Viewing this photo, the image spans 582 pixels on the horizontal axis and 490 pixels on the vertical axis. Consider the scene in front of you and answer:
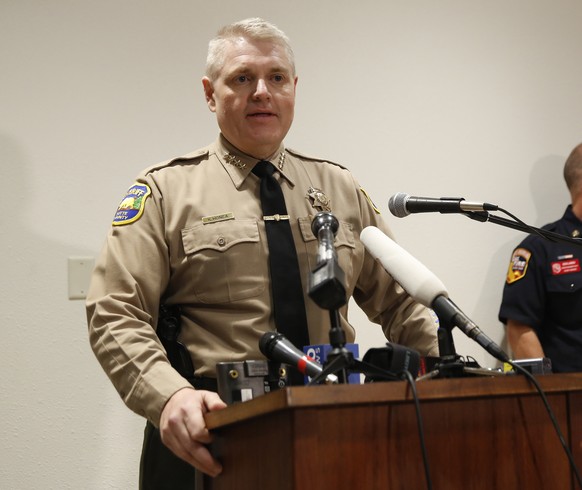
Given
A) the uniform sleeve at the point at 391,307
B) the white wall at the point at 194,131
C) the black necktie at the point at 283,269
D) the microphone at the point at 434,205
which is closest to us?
the microphone at the point at 434,205

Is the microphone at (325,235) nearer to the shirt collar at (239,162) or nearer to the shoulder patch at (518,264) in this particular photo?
the shirt collar at (239,162)

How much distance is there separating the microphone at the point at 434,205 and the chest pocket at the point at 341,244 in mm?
357

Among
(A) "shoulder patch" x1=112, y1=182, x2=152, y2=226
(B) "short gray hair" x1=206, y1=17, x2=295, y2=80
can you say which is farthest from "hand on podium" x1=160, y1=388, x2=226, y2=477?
(B) "short gray hair" x1=206, y1=17, x2=295, y2=80

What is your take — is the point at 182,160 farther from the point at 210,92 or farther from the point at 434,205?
the point at 434,205

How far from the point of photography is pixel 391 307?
2.00m

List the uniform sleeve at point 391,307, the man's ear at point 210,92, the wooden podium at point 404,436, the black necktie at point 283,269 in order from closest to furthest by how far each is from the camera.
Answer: the wooden podium at point 404,436, the black necktie at point 283,269, the uniform sleeve at point 391,307, the man's ear at point 210,92

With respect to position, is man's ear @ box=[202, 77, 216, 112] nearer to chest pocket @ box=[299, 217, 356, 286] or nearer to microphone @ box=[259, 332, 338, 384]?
chest pocket @ box=[299, 217, 356, 286]

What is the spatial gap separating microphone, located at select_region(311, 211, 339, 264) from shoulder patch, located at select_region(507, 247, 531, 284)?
199 centimetres

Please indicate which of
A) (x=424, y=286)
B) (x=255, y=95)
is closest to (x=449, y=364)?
(x=424, y=286)

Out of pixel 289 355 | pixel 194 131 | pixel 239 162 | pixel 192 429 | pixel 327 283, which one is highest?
pixel 194 131

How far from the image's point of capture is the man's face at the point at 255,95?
190 centimetres

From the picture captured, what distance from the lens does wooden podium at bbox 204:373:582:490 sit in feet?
3.27

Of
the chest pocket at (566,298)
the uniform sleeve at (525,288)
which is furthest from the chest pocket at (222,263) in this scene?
the chest pocket at (566,298)

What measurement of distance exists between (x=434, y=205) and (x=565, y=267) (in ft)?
5.91
